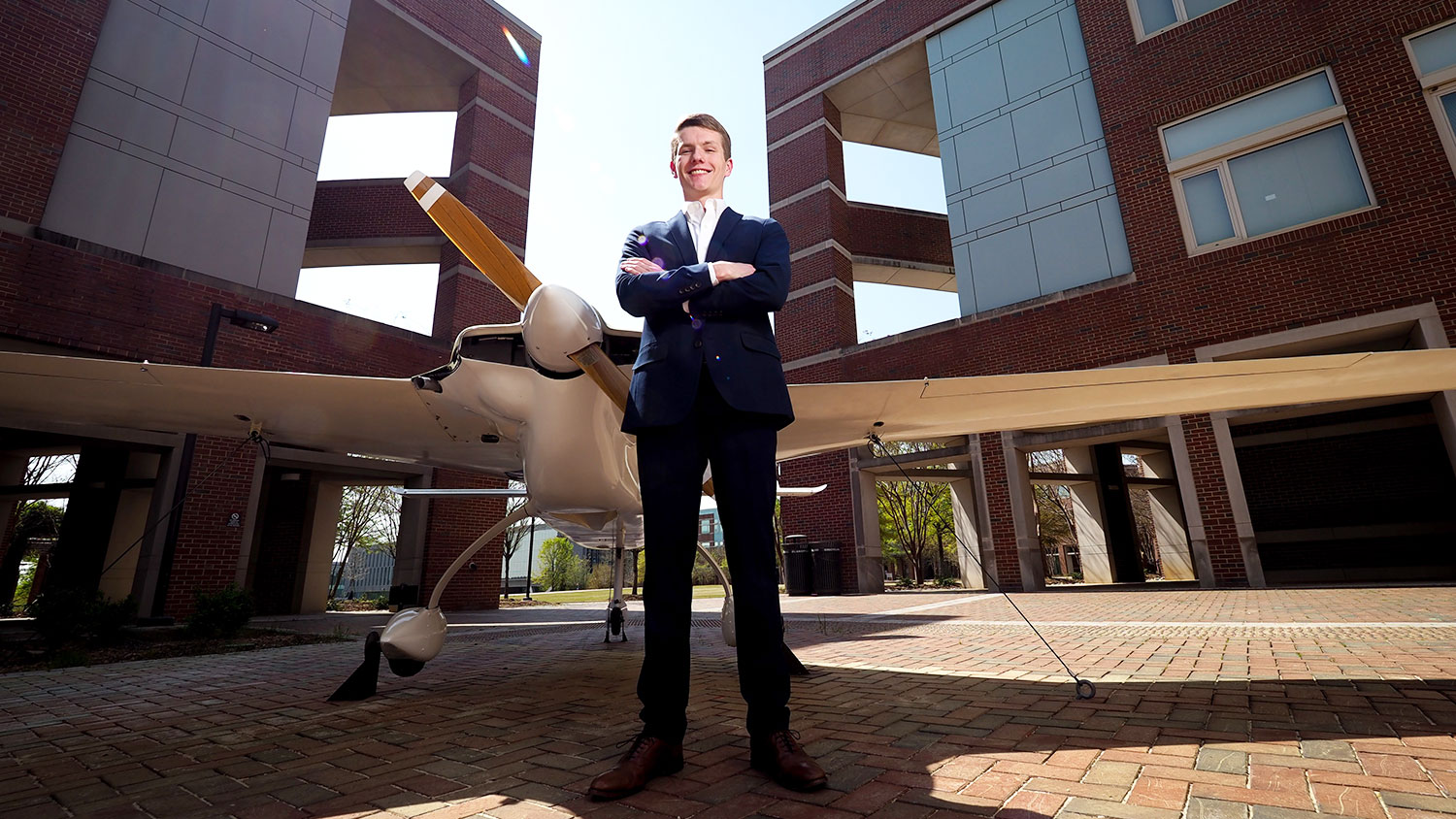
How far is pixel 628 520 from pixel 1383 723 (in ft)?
13.7

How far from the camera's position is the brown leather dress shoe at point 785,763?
5.79 feet

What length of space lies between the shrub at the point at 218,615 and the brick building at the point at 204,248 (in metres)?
0.76

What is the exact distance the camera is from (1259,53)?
442 inches

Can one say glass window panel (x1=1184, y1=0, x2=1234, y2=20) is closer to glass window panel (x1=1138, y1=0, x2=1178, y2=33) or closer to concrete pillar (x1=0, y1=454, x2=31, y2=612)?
glass window panel (x1=1138, y1=0, x2=1178, y2=33)

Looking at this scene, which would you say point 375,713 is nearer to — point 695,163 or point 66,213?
point 695,163

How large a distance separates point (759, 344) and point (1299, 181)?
1379 centimetres

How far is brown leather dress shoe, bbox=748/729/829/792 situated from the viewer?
176cm

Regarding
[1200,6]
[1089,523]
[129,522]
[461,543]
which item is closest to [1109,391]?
[461,543]

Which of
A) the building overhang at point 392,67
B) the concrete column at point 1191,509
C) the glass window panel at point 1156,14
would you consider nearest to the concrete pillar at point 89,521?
the building overhang at point 392,67

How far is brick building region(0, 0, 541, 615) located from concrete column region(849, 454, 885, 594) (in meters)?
8.66

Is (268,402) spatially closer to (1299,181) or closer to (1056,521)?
(1299,181)

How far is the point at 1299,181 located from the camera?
34.8 feet

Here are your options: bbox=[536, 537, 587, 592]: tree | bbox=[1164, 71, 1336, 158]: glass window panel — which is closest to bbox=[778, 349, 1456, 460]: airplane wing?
bbox=[1164, 71, 1336, 158]: glass window panel

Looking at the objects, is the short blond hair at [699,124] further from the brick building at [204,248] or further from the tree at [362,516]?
the tree at [362,516]
